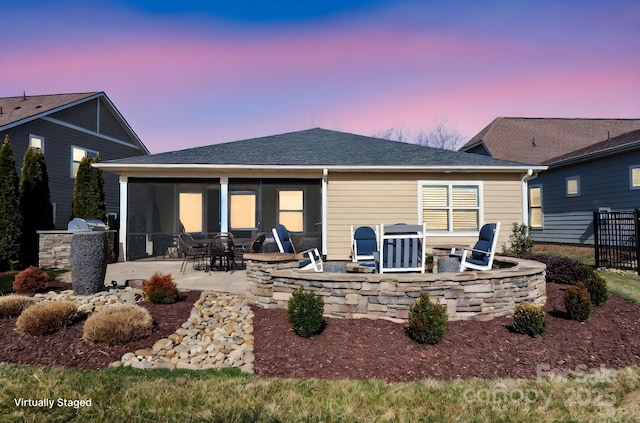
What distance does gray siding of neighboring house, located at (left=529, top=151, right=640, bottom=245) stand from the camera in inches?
522

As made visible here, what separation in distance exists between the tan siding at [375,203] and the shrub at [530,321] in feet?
20.6

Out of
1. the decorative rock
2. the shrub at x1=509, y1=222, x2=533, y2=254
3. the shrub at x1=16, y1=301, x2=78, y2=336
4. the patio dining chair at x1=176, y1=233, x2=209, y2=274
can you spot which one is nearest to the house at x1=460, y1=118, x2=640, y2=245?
the shrub at x1=509, y1=222, x2=533, y2=254

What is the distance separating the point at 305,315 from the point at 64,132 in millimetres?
16473

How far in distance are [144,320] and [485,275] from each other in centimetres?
464

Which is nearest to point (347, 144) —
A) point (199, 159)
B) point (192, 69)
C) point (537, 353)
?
point (199, 159)

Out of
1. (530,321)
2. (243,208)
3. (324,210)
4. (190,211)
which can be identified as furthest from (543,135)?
(530,321)

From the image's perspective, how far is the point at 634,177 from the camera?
12.9 m

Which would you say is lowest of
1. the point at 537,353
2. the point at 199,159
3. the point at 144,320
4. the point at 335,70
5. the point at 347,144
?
the point at 537,353

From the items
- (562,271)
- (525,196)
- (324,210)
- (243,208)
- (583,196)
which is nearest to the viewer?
(562,271)

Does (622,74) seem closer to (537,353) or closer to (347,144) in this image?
(347,144)

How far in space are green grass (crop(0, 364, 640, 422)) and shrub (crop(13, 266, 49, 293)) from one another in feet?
11.7

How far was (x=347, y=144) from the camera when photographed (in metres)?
13.2

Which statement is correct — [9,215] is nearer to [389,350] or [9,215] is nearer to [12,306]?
[12,306]

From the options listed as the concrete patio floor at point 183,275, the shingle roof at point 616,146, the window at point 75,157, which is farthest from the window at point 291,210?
the shingle roof at point 616,146
